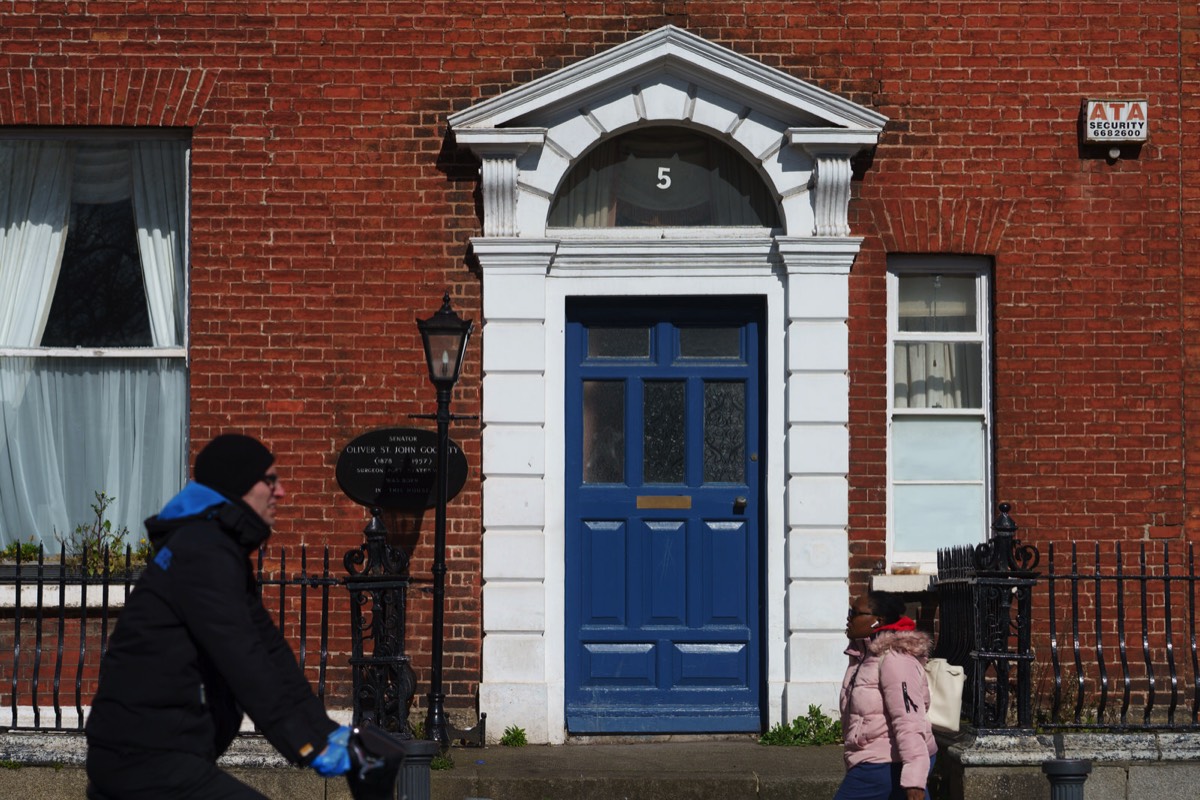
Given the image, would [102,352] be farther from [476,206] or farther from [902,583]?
[902,583]

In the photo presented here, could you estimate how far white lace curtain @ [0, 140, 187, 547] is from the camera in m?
10.5

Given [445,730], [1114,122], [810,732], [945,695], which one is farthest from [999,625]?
[1114,122]

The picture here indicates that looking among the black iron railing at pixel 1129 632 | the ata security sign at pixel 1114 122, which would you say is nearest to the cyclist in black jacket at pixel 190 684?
the black iron railing at pixel 1129 632

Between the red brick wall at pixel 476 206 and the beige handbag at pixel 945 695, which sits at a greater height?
the red brick wall at pixel 476 206

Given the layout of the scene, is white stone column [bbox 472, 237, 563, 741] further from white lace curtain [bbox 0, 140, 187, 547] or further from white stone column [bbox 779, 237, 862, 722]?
white lace curtain [bbox 0, 140, 187, 547]

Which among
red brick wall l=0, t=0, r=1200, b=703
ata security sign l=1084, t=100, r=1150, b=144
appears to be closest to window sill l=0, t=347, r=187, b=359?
red brick wall l=0, t=0, r=1200, b=703

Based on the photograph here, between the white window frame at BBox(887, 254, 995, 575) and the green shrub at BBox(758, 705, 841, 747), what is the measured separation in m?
1.10

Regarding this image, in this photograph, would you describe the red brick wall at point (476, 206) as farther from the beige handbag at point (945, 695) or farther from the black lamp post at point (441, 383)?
the beige handbag at point (945, 695)

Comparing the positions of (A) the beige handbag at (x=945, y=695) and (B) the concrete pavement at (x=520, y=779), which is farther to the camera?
(B) the concrete pavement at (x=520, y=779)

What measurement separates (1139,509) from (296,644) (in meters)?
5.10

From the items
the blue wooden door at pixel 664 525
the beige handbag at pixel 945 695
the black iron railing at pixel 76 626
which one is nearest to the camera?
the beige handbag at pixel 945 695

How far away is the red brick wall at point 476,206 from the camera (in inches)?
406

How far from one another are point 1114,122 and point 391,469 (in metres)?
4.80

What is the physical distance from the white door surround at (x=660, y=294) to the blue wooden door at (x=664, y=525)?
0.48 feet
